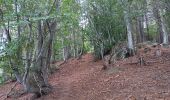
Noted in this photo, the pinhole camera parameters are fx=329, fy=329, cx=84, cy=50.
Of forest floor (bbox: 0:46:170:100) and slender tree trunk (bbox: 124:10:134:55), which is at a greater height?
slender tree trunk (bbox: 124:10:134:55)

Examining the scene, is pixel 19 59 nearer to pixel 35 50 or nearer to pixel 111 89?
pixel 35 50

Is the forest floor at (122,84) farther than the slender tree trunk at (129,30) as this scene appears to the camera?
No

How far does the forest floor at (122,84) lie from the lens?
10359 mm

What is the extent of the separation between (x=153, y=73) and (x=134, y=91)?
2.15 m

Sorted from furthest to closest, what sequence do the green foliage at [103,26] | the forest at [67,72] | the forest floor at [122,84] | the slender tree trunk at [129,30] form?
1. the green foliage at [103,26]
2. the slender tree trunk at [129,30]
3. the forest floor at [122,84]
4. the forest at [67,72]

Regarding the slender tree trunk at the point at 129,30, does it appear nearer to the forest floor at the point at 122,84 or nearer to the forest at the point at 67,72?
the forest at the point at 67,72

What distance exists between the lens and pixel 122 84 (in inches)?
464

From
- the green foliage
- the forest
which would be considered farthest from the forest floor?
the green foliage

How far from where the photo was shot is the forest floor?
10.4 meters

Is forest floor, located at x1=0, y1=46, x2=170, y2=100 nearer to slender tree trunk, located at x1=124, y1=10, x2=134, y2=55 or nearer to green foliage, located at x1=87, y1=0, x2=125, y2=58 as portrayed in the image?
slender tree trunk, located at x1=124, y1=10, x2=134, y2=55

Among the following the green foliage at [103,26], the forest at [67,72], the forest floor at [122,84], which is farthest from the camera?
the green foliage at [103,26]

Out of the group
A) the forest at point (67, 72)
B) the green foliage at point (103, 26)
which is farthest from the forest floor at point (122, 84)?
the green foliage at point (103, 26)

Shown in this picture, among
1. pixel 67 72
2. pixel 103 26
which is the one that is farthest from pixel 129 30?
pixel 67 72

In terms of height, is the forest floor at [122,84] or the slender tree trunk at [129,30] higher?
the slender tree trunk at [129,30]
